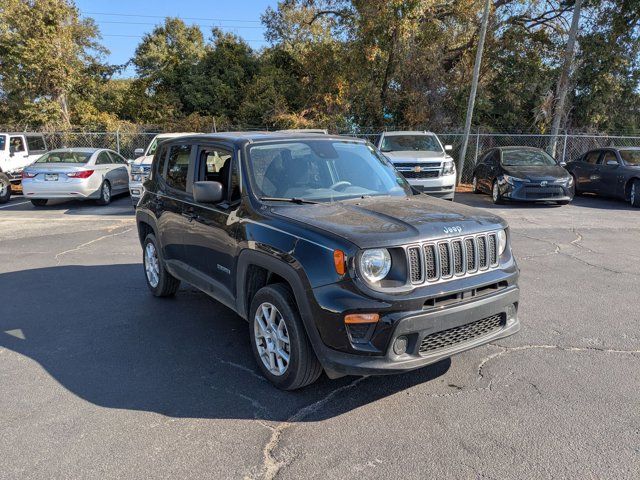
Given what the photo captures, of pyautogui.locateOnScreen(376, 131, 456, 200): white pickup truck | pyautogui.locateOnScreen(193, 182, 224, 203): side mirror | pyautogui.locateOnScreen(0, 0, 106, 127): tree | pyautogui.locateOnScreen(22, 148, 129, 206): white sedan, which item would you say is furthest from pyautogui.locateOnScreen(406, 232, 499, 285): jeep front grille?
pyautogui.locateOnScreen(0, 0, 106, 127): tree

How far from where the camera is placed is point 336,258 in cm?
325

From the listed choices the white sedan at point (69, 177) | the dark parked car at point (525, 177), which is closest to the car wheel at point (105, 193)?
the white sedan at point (69, 177)

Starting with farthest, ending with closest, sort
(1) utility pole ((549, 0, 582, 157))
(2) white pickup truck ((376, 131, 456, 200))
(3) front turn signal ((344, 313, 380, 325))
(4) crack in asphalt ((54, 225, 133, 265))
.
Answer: (1) utility pole ((549, 0, 582, 157)) → (2) white pickup truck ((376, 131, 456, 200)) → (4) crack in asphalt ((54, 225, 133, 265)) → (3) front turn signal ((344, 313, 380, 325))

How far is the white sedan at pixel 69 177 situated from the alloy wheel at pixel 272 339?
1115 centimetres

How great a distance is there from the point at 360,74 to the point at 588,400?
18846mm

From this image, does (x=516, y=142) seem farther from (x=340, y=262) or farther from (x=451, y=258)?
(x=340, y=262)

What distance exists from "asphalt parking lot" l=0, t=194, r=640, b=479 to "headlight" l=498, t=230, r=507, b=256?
0.99 meters

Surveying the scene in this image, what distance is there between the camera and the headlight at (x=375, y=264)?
324cm

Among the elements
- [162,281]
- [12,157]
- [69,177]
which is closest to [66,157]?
[69,177]

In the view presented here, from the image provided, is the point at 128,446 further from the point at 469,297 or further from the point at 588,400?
the point at 588,400

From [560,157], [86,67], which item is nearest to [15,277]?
[560,157]

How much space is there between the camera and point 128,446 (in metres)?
3.14

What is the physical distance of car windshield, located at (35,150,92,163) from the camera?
1378cm

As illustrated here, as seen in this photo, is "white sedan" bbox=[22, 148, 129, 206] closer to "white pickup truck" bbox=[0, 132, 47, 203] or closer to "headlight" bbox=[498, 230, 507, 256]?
"white pickup truck" bbox=[0, 132, 47, 203]
